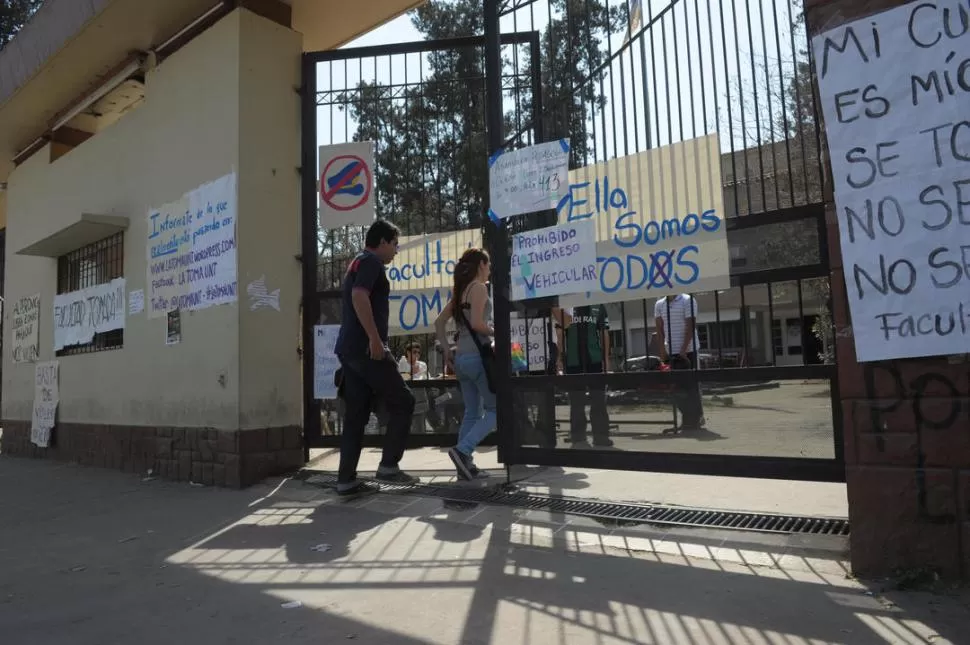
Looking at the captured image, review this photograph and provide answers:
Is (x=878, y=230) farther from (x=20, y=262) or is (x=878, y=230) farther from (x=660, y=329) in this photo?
(x=20, y=262)

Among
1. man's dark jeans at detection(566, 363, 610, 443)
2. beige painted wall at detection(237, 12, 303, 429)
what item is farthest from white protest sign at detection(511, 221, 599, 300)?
beige painted wall at detection(237, 12, 303, 429)

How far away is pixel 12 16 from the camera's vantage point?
14.8 meters

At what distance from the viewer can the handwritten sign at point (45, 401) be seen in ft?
28.6

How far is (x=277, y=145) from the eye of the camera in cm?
632

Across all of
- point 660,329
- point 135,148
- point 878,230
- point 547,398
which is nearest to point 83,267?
point 135,148

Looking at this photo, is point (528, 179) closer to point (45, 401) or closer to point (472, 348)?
point (472, 348)

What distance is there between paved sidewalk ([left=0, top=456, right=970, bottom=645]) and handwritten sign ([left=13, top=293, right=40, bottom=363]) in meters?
5.90

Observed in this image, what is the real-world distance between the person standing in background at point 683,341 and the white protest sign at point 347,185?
3173 millimetres

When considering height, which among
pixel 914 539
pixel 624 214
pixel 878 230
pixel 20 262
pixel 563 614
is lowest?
pixel 563 614

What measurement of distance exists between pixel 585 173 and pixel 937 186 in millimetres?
2084

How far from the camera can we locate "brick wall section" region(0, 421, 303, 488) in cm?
575

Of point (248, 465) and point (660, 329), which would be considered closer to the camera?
point (660, 329)

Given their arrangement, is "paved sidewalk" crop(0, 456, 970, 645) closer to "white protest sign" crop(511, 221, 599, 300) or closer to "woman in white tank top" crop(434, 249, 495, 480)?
"woman in white tank top" crop(434, 249, 495, 480)

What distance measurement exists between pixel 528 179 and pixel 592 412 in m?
1.67
